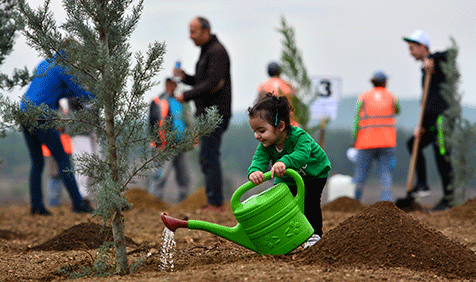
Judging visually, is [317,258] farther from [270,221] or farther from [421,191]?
[421,191]

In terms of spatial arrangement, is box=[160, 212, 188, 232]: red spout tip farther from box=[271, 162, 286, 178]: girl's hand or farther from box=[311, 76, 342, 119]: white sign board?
box=[311, 76, 342, 119]: white sign board

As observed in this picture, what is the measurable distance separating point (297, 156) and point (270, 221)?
449 millimetres

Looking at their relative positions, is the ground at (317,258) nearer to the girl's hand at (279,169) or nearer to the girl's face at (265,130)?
the girl's hand at (279,169)

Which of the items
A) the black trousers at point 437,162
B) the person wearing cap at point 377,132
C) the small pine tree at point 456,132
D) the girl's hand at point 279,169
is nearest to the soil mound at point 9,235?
the girl's hand at point 279,169

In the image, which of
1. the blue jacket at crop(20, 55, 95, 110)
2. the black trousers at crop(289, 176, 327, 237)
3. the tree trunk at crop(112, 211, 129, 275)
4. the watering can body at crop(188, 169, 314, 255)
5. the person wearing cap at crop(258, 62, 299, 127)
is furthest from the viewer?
the person wearing cap at crop(258, 62, 299, 127)

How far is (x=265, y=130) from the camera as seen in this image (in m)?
3.49

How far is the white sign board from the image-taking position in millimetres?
8438

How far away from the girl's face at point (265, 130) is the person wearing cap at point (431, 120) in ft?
15.4

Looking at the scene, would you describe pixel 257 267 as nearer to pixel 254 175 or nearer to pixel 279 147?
pixel 254 175

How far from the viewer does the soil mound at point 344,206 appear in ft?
25.5

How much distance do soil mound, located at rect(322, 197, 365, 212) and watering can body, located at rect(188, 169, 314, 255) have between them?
4.48m

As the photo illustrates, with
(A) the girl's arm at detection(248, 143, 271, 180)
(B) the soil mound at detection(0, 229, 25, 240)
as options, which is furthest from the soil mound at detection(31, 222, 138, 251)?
(A) the girl's arm at detection(248, 143, 271, 180)

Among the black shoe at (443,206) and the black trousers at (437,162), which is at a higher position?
the black trousers at (437,162)

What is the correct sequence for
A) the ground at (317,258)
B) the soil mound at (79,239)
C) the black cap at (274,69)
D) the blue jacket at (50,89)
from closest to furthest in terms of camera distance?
the ground at (317,258)
the soil mound at (79,239)
the blue jacket at (50,89)
the black cap at (274,69)
